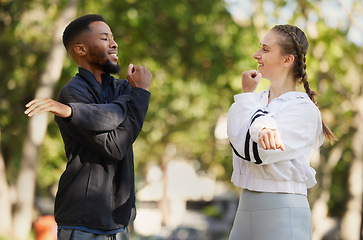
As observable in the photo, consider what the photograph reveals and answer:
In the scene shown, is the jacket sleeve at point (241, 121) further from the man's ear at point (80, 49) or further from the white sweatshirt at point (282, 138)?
the man's ear at point (80, 49)

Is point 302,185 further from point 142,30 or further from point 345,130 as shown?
point 345,130

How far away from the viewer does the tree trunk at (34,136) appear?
12.4 m

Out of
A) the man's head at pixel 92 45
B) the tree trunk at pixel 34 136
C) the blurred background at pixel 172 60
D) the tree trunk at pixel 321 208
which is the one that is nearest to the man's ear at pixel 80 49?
the man's head at pixel 92 45

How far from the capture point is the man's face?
2963mm

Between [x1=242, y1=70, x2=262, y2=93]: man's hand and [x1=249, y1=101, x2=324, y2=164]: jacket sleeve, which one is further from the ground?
[x1=242, y1=70, x2=262, y2=93]: man's hand

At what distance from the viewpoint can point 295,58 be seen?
3146mm

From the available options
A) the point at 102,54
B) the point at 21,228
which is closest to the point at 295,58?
the point at 102,54

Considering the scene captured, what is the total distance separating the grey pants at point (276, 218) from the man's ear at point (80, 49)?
3.80 ft

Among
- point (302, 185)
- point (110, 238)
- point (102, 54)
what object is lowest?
point (110, 238)

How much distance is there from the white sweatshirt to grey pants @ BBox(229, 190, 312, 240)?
0.05 m

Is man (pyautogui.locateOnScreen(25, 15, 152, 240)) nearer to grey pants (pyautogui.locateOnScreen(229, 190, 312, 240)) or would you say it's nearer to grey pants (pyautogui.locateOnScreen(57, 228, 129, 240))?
grey pants (pyautogui.locateOnScreen(57, 228, 129, 240))

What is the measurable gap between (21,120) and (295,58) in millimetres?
13396

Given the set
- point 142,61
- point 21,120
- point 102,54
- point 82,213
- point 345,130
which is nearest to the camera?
point 82,213

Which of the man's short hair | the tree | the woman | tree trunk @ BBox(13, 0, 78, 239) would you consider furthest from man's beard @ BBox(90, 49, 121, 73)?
the tree
